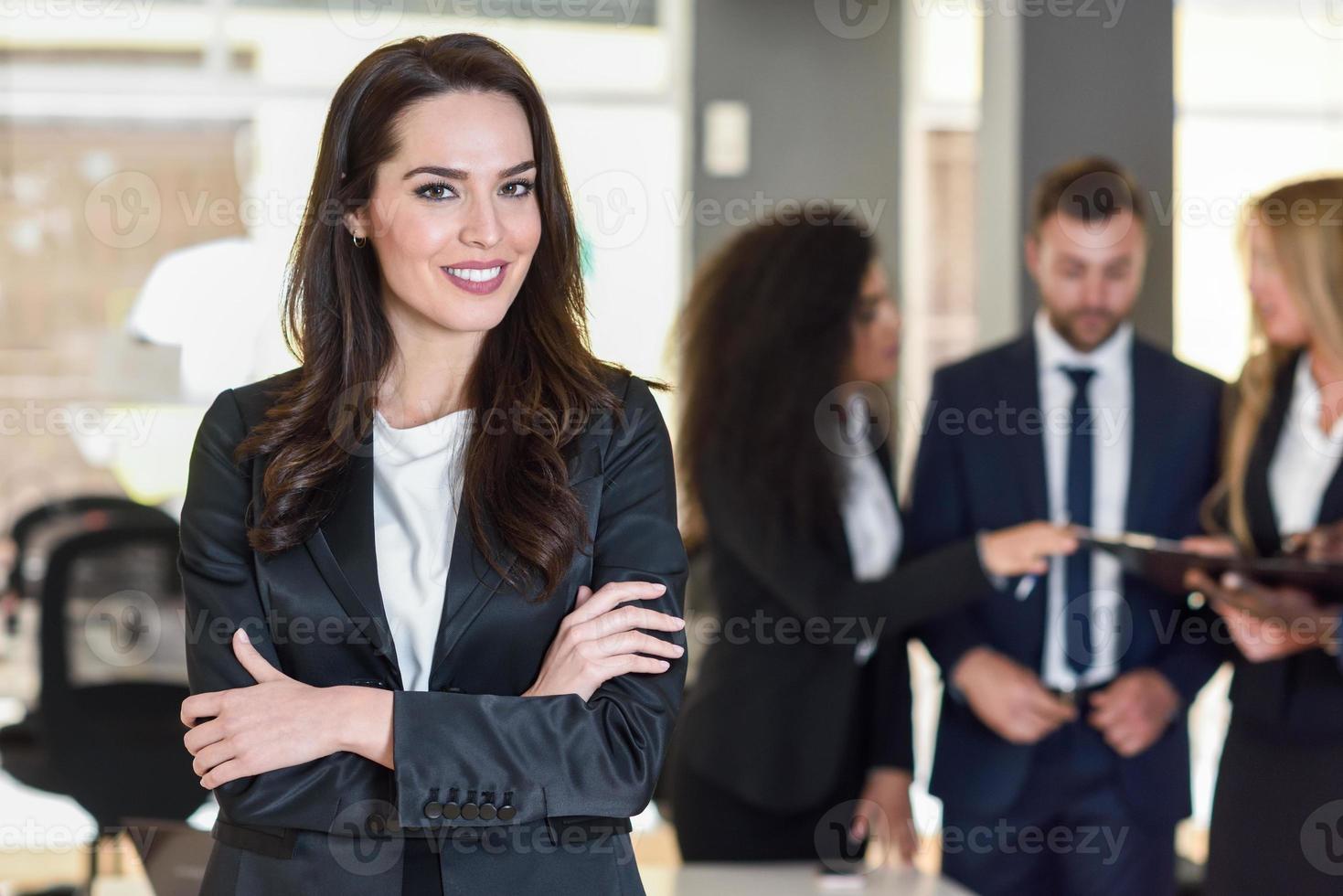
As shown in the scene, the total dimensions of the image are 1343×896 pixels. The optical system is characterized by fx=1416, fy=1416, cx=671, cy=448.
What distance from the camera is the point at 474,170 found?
165 centimetres

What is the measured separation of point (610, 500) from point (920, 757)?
4687 millimetres

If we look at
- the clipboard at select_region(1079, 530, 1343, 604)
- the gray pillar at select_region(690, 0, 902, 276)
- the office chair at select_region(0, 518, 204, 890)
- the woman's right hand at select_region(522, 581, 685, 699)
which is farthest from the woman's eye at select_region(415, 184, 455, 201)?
the gray pillar at select_region(690, 0, 902, 276)

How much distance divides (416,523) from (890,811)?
1496 millimetres

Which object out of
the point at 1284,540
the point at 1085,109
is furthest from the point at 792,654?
the point at 1085,109

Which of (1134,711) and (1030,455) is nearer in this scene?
(1134,711)

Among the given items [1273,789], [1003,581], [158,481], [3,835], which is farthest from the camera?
[158,481]

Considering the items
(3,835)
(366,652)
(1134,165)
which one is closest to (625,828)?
(366,652)

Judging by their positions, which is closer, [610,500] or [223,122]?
[610,500]

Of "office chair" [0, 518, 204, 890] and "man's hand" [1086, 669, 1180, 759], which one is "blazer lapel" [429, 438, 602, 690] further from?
"office chair" [0, 518, 204, 890]

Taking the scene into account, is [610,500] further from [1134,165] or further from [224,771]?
[1134,165]

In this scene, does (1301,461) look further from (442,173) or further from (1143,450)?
(442,173)

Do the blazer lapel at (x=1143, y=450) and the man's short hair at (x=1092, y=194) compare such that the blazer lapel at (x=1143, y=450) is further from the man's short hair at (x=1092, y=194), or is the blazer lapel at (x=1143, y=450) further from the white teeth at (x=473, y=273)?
the white teeth at (x=473, y=273)

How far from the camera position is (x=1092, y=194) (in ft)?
9.52

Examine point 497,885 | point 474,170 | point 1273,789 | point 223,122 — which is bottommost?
point 1273,789
